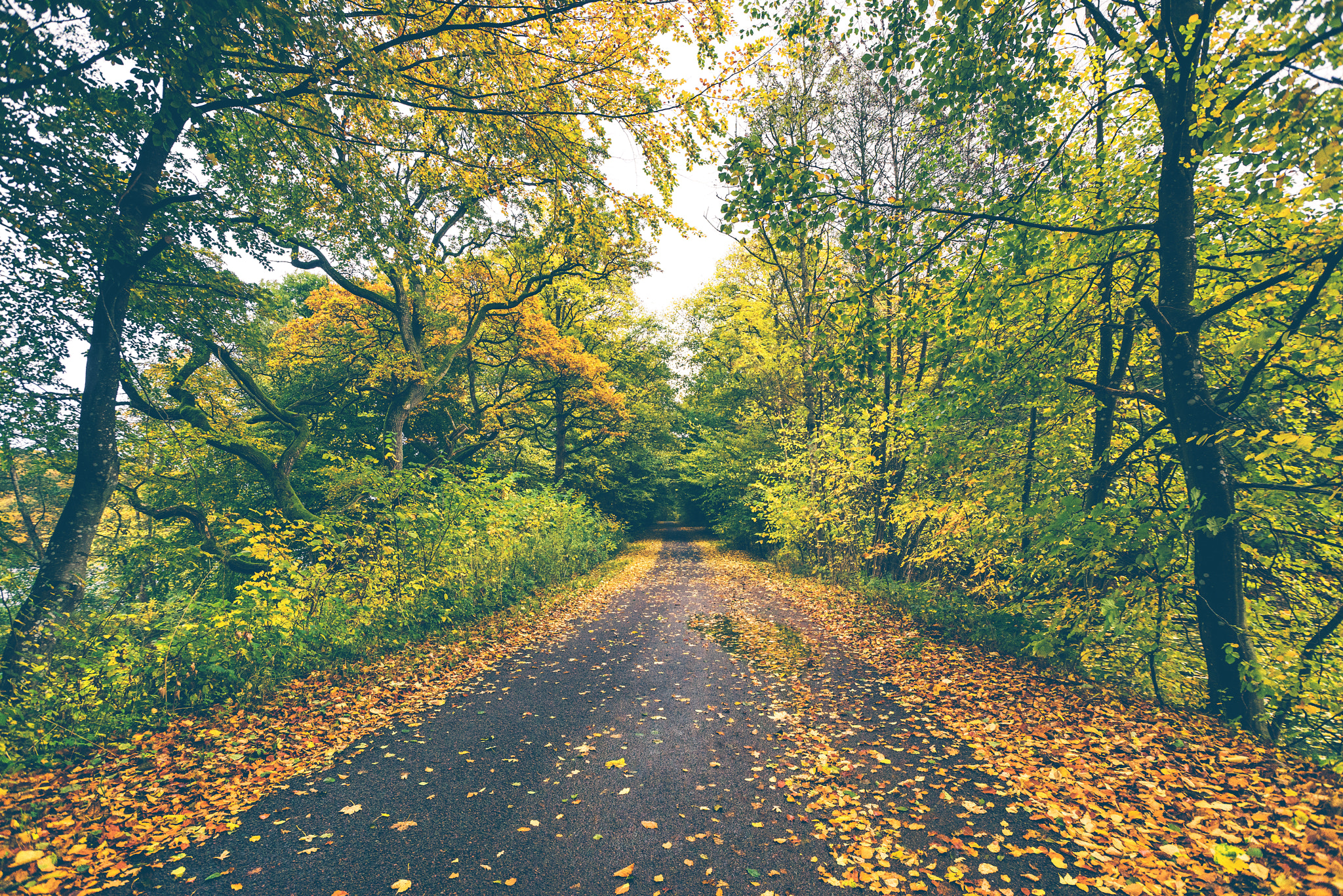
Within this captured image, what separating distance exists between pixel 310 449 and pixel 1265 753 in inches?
729

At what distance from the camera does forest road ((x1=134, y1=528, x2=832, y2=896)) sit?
9.64 ft

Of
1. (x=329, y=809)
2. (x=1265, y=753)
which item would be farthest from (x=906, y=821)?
(x=329, y=809)

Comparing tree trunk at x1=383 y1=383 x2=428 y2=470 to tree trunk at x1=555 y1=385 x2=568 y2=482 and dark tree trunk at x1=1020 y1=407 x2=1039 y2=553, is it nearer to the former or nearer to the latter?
tree trunk at x1=555 y1=385 x2=568 y2=482

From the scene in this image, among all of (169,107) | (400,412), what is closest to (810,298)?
(169,107)

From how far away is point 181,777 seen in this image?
3793 mm

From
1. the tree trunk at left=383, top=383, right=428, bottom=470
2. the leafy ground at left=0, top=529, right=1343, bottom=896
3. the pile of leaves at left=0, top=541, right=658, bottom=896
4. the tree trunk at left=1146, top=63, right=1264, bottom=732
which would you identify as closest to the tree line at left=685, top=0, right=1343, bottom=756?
the tree trunk at left=1146, top=63, right=1264, bottom=732

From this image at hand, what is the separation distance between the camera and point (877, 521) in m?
11.7

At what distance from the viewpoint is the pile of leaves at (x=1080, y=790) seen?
2.81 m

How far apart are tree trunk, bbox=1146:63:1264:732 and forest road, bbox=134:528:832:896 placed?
169 inches

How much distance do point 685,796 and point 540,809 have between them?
3.82 ft

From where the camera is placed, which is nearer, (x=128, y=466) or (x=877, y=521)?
(x=128, y=466)

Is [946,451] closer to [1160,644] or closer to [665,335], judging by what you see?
[1160,644]

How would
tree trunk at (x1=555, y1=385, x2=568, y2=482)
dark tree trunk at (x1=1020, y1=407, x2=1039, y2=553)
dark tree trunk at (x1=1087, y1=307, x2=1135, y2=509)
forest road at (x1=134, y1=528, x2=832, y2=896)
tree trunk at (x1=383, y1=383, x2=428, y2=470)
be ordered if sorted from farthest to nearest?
tree trunk at (x1=555, y1=385, x2=568, y2=482), tree trunk at (x1=383, y1=383, x2=428, y2=470), dark tree trunk at (x1=1020, y1=407, x2=1039, y2=553), dark tree trunk at (x1=1087, y1=307, x2=1135, y2=509), forest road at (x1=134, y1=528, x2=832, y2=896)

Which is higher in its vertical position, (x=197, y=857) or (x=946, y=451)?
(x=946, y=451)
